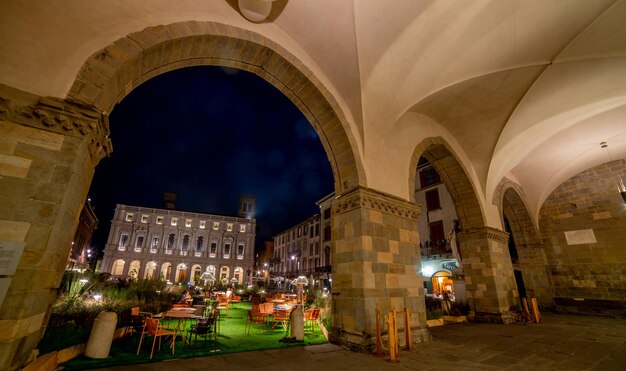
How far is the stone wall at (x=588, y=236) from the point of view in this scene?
1093cm

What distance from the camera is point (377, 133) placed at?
640 centimetres

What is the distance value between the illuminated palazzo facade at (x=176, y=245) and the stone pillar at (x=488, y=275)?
96.3 feet

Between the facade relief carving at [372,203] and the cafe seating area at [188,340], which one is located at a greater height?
the facade relief carving at [372,203]

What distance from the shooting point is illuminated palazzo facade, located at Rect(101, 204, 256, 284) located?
110ft

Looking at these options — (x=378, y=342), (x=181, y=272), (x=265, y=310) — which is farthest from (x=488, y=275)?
(x=181, y=272)

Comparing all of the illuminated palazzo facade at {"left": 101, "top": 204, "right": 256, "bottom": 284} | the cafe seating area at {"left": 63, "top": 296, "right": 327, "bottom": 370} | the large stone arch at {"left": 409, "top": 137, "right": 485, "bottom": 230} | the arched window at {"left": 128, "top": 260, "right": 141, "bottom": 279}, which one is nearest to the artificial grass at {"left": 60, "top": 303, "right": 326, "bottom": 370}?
the cafe seating area at {"left": 63, "top": 296, "right": 327, "bottom": 370}

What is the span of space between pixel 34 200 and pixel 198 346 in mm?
3814

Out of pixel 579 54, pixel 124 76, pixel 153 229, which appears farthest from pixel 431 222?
pixel 153 229

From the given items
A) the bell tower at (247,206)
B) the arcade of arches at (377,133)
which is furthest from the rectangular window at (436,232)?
the bell tower at (247,206)

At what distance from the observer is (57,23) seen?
10.9 feet

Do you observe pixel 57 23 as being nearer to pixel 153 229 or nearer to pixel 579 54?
pixel 579 54

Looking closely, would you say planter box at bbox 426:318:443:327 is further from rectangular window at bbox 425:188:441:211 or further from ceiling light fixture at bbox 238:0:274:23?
rectangular window at bbox 425:188:441:211

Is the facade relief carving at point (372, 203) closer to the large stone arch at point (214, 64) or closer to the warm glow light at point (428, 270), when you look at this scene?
the large stone arch at point (214, 64)

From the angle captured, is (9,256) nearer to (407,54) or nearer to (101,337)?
(101,337)
